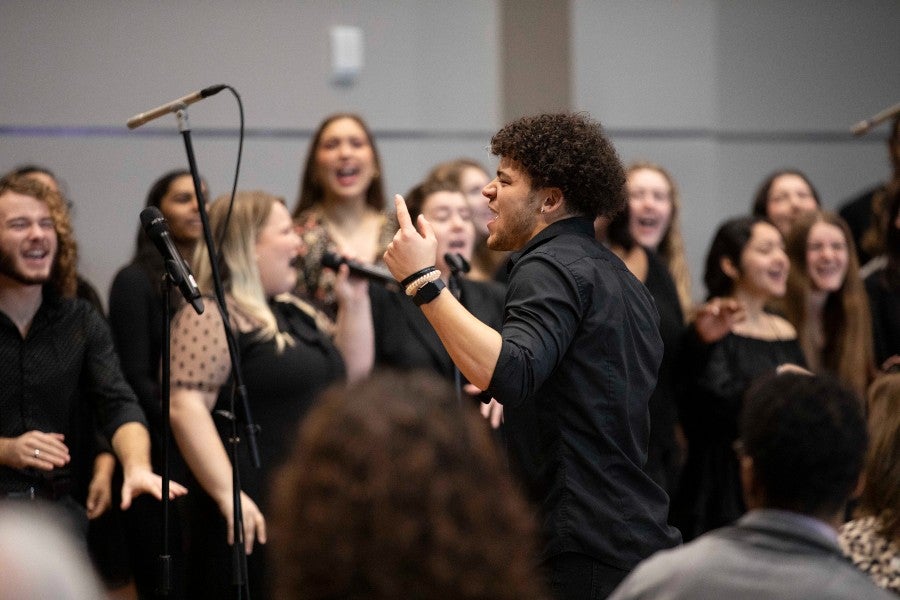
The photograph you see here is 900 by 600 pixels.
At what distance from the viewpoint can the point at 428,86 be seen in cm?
549

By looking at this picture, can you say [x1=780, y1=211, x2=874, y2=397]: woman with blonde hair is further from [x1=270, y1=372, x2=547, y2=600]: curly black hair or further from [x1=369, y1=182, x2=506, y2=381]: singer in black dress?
[x1=270, y1=372, x2=547, y2=600]: curly black hair

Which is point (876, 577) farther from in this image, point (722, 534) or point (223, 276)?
point (223, 276)

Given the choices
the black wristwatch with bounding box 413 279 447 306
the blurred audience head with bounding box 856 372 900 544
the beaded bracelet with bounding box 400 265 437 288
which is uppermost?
the beaded bracelet with bounding box 400 265 437 288

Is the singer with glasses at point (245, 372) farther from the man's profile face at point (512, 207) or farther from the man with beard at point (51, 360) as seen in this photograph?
the man's profile face at point (512, 207)

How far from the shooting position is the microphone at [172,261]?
8.97 ft

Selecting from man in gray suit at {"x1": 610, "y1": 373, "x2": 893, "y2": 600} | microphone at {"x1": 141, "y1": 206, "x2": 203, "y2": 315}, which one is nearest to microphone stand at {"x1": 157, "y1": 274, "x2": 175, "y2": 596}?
microphone at {"x1": 141, "y1": 206, "x2": 203, "y2": 315}

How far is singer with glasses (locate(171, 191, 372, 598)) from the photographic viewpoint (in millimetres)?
3240

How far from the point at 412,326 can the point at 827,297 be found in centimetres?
→ 165

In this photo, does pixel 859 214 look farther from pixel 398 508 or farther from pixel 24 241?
pixel 398 508

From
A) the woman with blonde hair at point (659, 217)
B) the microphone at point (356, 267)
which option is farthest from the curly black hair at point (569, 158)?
the woman with blonde hair at point (659, 217)

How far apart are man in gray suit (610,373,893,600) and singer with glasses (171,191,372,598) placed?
173 centimetres

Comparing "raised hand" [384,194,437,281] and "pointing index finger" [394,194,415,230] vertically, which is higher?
"pointing index finger" [394,194,415,230]

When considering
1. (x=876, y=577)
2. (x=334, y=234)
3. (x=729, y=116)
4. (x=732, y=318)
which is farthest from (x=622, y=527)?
(x=729, y=116)

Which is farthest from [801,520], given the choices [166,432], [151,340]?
[151,340]
